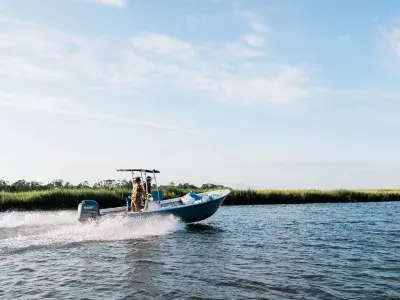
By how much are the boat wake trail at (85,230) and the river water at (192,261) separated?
5cm

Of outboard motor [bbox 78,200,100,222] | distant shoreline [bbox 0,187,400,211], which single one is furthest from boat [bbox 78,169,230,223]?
distant shoreline [bbox 0,187,400,211]

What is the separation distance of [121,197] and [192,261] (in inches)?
1121

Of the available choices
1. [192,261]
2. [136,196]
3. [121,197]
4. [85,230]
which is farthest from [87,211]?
[121,197]

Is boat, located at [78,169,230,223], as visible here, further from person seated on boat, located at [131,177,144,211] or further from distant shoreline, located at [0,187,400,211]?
distant shoreline, located at [0,187,400,211]

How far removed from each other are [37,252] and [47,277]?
4145 mm

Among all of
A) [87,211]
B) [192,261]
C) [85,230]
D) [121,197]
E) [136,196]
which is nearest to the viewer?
[192,261]

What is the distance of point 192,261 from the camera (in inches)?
581

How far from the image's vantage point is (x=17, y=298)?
10148 mm

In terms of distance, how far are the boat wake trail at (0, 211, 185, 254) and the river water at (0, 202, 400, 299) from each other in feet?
0.16

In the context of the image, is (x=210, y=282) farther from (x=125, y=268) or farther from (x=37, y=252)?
(x=37, y=252)

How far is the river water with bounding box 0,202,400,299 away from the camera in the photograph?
1081 centimetres

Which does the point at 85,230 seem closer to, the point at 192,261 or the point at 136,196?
the point at 136,196

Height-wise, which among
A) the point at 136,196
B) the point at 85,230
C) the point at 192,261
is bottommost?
the point at 192,261

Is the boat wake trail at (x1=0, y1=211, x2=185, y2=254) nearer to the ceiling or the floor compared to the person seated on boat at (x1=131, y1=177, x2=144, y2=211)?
nearer to the floor
